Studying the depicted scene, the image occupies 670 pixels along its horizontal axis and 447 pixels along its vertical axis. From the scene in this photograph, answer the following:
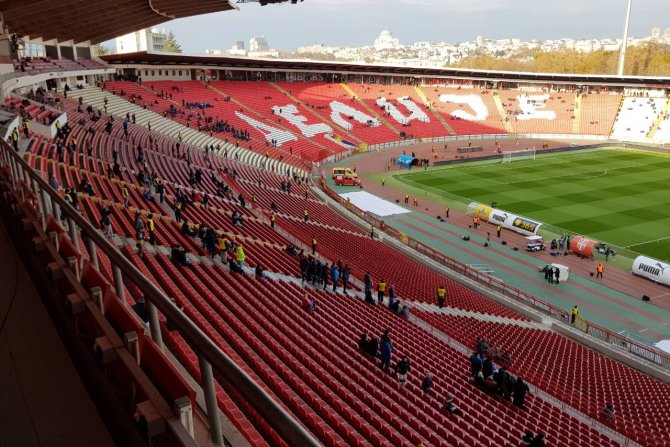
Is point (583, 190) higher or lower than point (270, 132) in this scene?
lower

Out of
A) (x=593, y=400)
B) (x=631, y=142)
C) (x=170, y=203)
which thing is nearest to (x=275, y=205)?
(x=170, y=203)

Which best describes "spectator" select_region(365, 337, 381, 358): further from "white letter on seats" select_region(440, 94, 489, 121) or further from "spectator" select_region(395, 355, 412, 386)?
"white letter on seats" select_region(440, 94, 489, 121)

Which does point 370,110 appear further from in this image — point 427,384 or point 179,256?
point 427,384

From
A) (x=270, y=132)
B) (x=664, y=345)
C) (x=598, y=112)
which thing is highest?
(x=598, y=112)

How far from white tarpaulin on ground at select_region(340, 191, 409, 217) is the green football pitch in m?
6.58

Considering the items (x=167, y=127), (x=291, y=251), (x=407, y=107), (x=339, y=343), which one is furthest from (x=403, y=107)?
(x=339, y=343)

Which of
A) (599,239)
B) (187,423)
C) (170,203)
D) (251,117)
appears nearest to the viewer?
(187,423)

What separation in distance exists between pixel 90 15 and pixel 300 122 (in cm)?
3139

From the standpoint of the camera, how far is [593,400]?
1514 centimetres

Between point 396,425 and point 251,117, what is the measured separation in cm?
5556

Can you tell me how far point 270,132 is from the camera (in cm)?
6028

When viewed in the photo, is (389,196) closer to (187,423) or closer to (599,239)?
(599,239)

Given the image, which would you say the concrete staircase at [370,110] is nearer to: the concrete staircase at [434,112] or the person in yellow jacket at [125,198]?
the concrete staircase at [434,112]

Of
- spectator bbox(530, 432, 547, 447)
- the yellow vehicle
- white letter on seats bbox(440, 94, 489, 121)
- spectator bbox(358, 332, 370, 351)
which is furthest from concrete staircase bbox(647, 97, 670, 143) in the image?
spectator bbox(530, 432, 547, 447)
